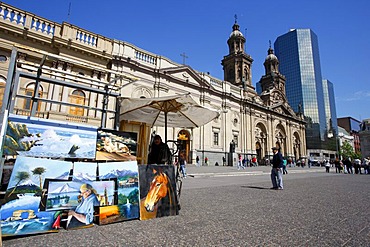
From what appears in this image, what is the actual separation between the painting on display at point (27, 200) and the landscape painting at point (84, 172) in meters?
0.24

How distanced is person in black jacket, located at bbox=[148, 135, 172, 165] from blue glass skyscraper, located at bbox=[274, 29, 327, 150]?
88133mm

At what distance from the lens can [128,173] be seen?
11.8ft

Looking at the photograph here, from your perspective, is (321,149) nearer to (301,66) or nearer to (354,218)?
(301,66)

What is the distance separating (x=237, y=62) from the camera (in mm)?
41719

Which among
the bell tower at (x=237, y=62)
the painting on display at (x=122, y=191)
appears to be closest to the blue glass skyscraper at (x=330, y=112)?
the bell tower at (x=237, y=62)

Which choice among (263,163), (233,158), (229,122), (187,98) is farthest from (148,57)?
(263,163)

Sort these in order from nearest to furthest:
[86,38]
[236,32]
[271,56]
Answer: [86,38] < [236,32] < [271,56]

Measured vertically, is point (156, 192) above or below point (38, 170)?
below

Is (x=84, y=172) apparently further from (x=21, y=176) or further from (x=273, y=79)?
(x=273, y=79)

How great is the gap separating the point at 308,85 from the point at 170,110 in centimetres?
9321

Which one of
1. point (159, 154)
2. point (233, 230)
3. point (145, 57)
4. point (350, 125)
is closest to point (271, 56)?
point (145, 57)

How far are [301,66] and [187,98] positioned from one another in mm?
96690

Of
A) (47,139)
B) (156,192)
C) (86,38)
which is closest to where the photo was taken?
(47,139)

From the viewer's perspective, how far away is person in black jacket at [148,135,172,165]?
474cm
